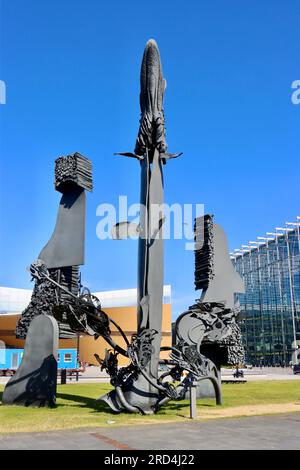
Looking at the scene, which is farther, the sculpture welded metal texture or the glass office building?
the glass office building

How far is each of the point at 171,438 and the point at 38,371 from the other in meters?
6.49

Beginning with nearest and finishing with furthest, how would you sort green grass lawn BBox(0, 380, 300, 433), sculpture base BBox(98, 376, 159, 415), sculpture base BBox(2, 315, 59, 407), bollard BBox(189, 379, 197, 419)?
green grass lawn BBox(0, 380, 300, 433) < bollard BBox(189, 379, 197, 419) < sculpture base BBox(98, 376, 159, 415) < sculpture base BBox(2, 315, 59, 407)

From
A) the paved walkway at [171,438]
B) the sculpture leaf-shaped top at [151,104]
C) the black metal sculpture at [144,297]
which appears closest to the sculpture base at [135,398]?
the black metal sculpture at [144,297]

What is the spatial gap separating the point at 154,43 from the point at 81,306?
808 cm

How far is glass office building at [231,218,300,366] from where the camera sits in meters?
49.5

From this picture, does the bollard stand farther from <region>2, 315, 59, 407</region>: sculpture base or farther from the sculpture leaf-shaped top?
the sculpture leaf-shaped top

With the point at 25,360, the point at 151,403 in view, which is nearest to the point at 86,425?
the point at 151,403

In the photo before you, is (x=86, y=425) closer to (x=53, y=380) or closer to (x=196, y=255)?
(x=53, y=380)

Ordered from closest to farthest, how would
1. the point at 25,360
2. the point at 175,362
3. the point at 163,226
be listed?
the point at 175,362
the point at 163,226
the point at 25,360

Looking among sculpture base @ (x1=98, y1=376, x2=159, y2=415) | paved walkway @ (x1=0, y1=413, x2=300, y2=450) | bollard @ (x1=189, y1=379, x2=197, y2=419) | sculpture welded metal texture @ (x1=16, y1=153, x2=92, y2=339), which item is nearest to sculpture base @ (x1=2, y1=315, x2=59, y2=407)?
sculpture welded metal texture @ (x1=16, y1=153, x2=92, y2=339)

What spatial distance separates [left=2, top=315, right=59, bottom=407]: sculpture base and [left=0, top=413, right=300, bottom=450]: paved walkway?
175 inches

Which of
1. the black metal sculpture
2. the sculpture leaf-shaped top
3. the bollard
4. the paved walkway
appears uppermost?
the sculpture leaf-shaped top

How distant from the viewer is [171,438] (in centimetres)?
792

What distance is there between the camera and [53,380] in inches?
519
